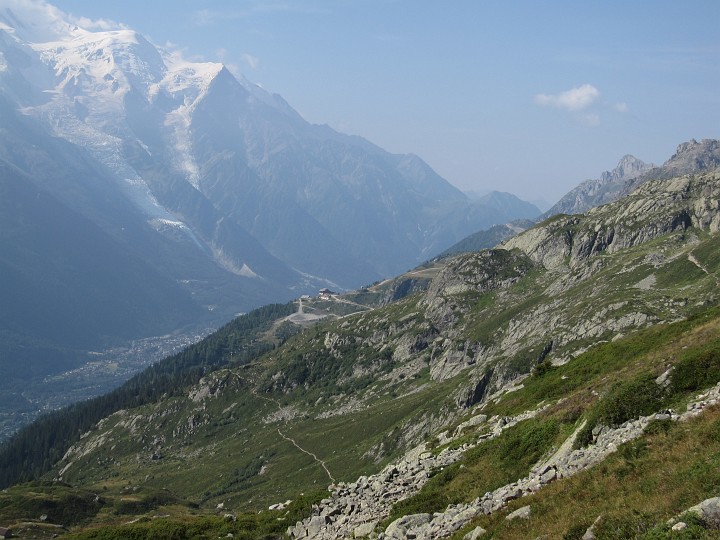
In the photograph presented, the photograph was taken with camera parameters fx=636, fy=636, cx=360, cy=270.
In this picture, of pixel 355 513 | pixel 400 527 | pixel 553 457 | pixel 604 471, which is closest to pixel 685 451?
pixel 604 471

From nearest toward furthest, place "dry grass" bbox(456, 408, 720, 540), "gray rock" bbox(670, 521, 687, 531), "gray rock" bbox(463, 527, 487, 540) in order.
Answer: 1. "gray rock" bbox(670, 521, 687, 531)
2. "dry grass" bbox(456, 408, 720, 540)
3. "gray rock" bbox(463, 527, 487, 540)

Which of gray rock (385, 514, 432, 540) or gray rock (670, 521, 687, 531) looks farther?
gray rock (385, 514, 432, 540)

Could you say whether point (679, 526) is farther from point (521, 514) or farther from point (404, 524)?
point (404, 524)

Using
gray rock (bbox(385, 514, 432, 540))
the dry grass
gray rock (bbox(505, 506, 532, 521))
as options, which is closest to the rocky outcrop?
gray rock (bbox(385, 514, 432, 540))

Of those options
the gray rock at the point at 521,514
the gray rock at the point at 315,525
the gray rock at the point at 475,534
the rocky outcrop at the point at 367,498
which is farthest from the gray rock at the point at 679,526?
the gray rock at the point at 315,525

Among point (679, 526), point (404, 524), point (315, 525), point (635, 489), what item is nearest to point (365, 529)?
point (404, 524)

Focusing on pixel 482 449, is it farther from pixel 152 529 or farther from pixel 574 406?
pixel 152 529

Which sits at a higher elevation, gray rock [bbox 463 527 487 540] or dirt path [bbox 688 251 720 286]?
gray rock [bbox 463 527 487 540]

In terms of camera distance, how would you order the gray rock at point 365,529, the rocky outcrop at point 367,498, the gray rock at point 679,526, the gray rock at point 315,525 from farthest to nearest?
the gray rock at point 315,525 → the rocky outcrop at point 367,498 → the gray rock at point 365,529 → the gray rock at point 679,526

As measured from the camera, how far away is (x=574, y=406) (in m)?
45.9

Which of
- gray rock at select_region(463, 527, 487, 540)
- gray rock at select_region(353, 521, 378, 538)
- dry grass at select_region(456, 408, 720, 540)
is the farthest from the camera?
gray rock at select_region(353, 521, 378, 538)

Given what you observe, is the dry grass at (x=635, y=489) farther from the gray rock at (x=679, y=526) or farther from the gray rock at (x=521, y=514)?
the gray rock at (x=679, y=526)

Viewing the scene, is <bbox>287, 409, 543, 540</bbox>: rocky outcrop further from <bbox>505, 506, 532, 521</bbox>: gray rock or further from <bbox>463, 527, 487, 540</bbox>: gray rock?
<bbox>505, 506, 532, 521</bbox>: gray rock

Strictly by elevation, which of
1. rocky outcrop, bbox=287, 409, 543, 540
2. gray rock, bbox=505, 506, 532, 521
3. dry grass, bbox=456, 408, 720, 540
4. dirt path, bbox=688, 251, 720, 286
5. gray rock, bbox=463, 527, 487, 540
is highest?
dry grass, bbox=456, 408, 720, 540
